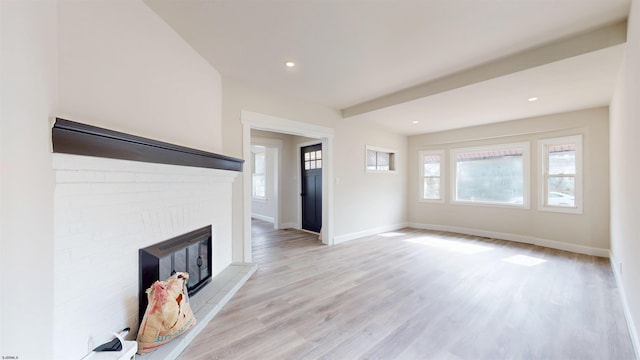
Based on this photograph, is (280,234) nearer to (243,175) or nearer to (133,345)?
(243,175)

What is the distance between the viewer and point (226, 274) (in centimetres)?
299

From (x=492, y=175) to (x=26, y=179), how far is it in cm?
674

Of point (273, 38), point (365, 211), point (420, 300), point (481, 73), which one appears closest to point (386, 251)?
point (365, 211)

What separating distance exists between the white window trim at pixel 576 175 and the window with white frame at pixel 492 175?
0.20m

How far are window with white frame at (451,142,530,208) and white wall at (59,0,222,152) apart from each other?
18.6ft

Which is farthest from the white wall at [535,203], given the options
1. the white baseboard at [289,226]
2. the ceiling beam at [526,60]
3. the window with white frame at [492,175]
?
the white baseboard at [289,226]

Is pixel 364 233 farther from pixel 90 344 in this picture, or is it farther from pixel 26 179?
pixel 26 179

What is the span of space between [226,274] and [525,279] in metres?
3.67

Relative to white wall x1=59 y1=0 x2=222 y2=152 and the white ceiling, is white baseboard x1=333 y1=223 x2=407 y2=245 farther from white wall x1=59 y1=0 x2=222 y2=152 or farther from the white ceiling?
white wall x1=59 y1=0 x2=222 y2=152

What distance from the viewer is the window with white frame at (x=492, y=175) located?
16.7ft

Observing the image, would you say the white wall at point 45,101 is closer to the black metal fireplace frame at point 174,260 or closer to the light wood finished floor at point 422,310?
the black metal fireplace frame at point 174,260

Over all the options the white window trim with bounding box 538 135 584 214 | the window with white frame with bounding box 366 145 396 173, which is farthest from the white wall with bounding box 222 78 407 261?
the white window trim with bounding box 538 135 584 214

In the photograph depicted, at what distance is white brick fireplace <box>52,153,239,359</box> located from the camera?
1.29 metres

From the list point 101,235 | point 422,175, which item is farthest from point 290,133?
point 422,175
